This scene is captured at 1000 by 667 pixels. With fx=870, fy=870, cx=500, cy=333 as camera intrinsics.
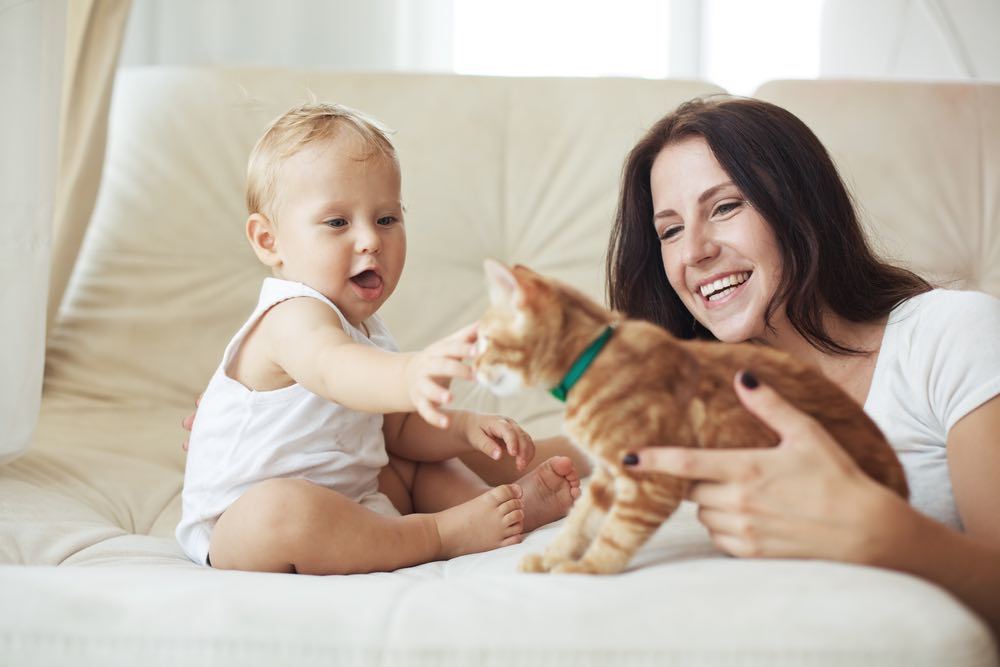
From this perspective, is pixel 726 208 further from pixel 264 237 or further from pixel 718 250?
pixel 264 237

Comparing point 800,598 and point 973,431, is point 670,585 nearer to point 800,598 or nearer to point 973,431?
point 800,598

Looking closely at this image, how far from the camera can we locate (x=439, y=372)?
0.86 m

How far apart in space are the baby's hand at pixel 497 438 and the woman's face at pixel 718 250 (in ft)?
1.10

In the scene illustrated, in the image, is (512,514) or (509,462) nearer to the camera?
(512,514)

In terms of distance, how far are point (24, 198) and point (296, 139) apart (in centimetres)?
53

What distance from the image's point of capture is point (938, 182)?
1843 mm

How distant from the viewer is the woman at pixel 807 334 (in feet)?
2.64

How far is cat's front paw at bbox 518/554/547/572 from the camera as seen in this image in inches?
34.3

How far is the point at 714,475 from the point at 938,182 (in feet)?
4.44

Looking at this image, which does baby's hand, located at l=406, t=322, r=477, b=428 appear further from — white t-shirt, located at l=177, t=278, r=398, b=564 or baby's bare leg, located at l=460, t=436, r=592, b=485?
baby's bare leg, located at l=460, t=436, r=592, b=485

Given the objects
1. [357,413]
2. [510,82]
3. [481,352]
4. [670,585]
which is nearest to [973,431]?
[670,585]

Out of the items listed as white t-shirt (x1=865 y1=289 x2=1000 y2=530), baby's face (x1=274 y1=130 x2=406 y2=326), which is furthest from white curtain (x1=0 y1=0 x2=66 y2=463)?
white t-shirt (x1=865 y1=289 x2=1000 y2=530)

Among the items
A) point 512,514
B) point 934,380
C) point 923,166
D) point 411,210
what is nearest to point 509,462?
point 512,514

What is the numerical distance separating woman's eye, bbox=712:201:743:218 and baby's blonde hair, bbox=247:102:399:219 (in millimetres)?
486
